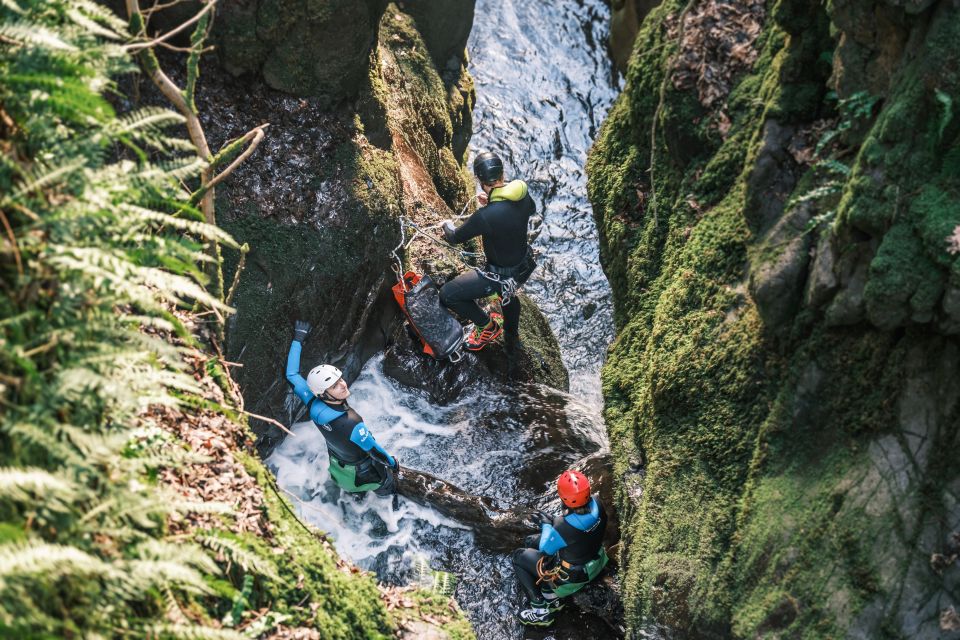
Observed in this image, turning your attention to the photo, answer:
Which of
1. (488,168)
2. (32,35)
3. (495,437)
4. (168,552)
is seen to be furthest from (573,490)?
(32,35)

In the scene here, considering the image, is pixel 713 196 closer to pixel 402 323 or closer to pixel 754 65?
pixel 754 65

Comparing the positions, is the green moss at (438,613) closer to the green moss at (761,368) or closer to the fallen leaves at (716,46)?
the green moss at (761,368)

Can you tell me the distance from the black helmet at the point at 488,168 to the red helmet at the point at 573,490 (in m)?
3.44

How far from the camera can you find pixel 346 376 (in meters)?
9.61

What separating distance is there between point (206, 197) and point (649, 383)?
13.3 feet

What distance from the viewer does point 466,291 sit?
31.7ft

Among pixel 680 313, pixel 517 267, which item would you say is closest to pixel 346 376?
pixel 517 267

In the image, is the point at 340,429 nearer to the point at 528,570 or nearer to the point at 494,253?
the point at 528,570

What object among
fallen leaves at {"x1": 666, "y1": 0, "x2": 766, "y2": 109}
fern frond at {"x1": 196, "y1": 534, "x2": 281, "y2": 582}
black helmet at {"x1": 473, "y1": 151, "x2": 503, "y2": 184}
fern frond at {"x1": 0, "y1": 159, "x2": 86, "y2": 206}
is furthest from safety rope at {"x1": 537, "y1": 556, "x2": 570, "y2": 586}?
fern frond at {"x1": 0, "y1": 159, "x2": 86, "y2": 206}

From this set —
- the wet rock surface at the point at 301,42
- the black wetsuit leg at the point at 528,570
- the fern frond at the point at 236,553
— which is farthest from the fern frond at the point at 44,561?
the wet rock surface at the point at 301,42

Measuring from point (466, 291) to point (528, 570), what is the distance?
3.33 m

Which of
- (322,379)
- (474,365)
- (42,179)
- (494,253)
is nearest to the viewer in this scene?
(42,179)

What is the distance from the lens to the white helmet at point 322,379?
7863mm

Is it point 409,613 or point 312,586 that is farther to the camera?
point 409,613
